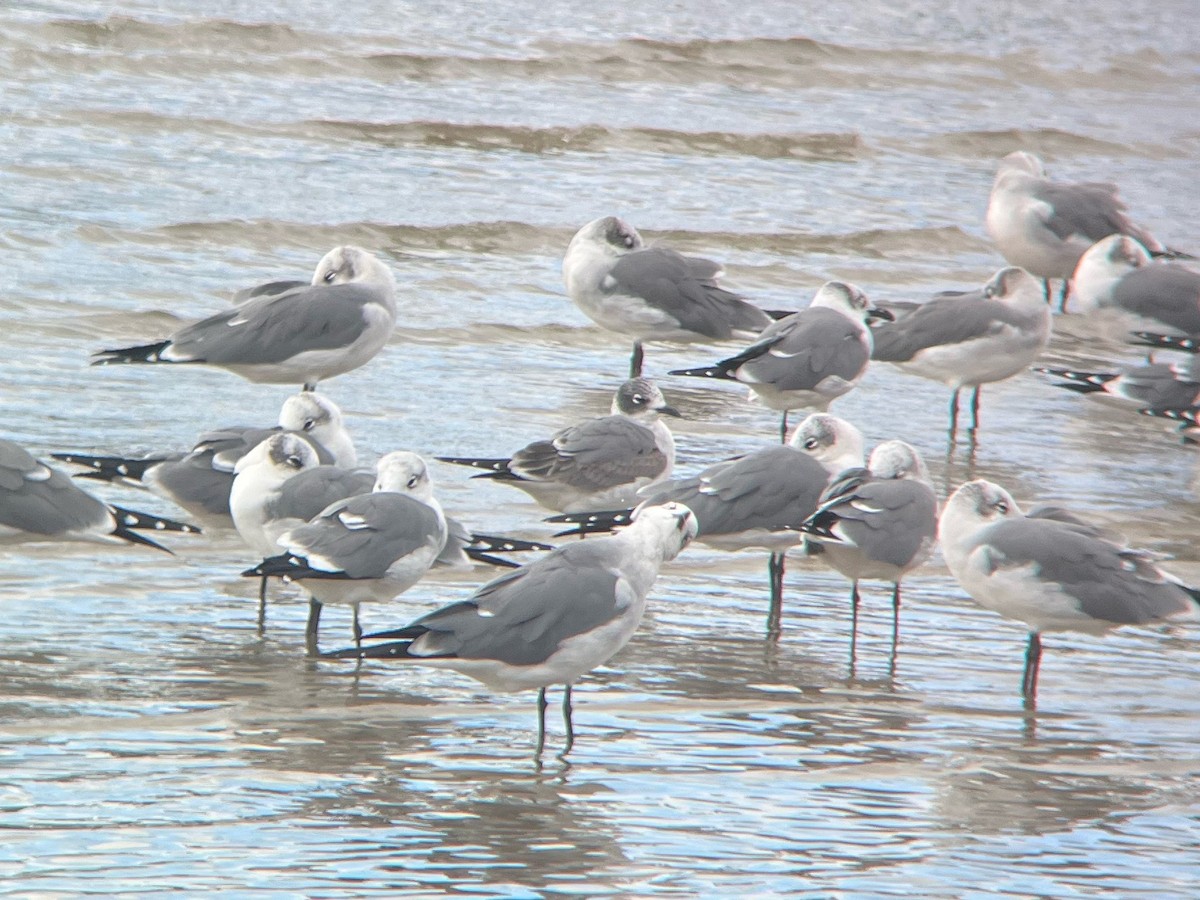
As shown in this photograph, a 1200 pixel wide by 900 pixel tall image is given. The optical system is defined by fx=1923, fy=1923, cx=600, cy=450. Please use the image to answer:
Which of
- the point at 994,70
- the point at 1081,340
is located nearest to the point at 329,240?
the point at 1081,340

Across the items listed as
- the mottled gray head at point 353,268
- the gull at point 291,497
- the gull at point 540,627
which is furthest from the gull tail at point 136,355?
the gull at point 540,627

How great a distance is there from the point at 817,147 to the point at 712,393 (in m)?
8.23

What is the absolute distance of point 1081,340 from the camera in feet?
41.0

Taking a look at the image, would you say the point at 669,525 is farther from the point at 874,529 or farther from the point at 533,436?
the point at 533,436

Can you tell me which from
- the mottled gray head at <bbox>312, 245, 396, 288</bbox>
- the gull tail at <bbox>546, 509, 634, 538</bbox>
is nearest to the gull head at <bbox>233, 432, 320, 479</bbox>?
the gull tail at <bbox>546, 509, 634, 538</bbox>

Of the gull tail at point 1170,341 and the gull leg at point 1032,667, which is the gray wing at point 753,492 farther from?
the gull tail at point 1170,341

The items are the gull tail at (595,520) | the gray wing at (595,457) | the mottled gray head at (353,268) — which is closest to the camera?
the gull tail at (595,520)

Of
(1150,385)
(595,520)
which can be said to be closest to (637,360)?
(1150,385)

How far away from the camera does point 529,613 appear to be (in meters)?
5.26

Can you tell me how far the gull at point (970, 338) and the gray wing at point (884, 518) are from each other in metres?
3.10

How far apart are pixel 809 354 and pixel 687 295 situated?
1.70 m

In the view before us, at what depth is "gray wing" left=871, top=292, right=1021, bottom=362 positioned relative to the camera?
9773mm

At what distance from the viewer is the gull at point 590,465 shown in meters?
7.59

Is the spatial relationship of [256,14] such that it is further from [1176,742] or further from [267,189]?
[1176,742]
